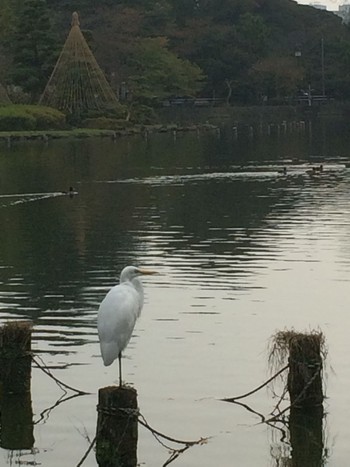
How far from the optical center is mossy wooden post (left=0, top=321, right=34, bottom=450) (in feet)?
35.5

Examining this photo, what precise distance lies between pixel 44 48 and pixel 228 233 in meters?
52.4

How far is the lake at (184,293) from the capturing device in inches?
428

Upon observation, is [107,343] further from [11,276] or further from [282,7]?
[282,7]

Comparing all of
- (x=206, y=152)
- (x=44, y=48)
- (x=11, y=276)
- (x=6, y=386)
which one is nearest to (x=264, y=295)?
(x=11, y=276)

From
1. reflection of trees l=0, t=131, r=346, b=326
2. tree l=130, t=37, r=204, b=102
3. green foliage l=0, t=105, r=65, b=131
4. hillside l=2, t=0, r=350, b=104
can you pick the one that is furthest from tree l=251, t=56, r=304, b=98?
reflection of trees l=0, t=131, r=346, b=326

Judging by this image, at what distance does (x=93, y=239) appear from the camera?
77.3 ft

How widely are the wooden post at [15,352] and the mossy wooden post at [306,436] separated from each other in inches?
93.7

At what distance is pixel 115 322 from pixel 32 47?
216ft

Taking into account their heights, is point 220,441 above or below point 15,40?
below

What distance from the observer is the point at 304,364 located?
1052 centimetres

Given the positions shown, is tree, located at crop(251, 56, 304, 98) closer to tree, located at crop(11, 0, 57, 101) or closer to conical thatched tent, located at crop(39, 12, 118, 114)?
conical thatched tent, located at crop(39, 12, 118, 114)

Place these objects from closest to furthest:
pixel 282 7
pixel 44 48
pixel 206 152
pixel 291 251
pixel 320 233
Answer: pixel 291 251, pixel 320 233, pixel 206 152, pixel 44 48, pixel 282 7

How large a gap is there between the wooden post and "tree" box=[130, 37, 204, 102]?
72.4m

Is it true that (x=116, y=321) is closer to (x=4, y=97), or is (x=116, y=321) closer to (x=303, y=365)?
(x=303, y=365)
